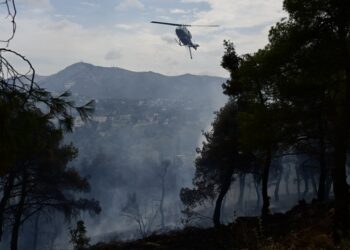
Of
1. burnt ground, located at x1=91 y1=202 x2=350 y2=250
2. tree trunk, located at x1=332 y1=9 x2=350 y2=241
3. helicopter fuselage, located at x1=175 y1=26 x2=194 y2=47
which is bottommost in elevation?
burnt ground, located at x1=91 y1=202 x2=350 y2=250

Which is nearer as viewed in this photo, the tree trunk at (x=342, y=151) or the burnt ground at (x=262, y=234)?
the tree trunk at (x=342, y=151)

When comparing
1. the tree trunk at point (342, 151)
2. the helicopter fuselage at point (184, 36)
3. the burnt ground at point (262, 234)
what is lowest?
the burnt ground at point (262, 234)

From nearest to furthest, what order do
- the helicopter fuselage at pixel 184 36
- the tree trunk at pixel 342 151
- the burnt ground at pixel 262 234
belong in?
the tree trunk at pixel 342 151, the burnt ground at pixel 262 234, the helicopter fuselage at pixel 184 36

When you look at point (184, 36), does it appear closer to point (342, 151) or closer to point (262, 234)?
point (262, 234)

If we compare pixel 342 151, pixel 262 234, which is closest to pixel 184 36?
pixel 262 234

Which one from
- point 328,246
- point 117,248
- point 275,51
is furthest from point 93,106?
point 117,248

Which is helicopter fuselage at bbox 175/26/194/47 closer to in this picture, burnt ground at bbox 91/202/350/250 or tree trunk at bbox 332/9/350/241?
burnt ground at bbox 91/202/350/250

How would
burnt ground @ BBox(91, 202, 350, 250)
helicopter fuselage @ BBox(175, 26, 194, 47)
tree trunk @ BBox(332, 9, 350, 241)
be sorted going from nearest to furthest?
1. tree trunk @ BBox(332, 9, 350, 241)
2. burnt ground @ BBox(91, 202, 350, 250)
3. helicopter fuselage @ BBox(175, 26, 194, 47)

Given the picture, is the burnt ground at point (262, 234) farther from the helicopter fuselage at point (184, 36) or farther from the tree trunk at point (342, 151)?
the helicopter fuselage at point (184, 36)

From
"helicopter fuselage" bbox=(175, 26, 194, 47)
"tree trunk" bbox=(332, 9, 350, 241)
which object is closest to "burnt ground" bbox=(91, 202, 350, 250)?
"tree trunk" bbox=(332, 9, 350, 241)

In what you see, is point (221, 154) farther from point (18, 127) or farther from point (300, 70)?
point (18, 127)

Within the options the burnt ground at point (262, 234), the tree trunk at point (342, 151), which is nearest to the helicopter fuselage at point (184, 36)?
the burnt ground at point (262, 234)

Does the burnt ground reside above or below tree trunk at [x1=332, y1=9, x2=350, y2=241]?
below

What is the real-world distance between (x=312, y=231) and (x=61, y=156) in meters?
17.5
